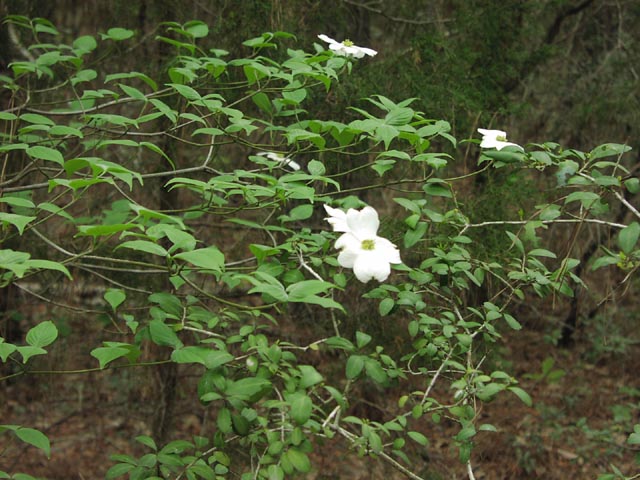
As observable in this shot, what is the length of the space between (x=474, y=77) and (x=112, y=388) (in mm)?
3121

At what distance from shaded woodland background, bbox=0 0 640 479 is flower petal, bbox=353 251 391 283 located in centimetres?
92

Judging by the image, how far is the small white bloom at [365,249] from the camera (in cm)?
149

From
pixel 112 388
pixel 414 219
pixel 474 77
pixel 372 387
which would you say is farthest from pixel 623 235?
pixel 112 388

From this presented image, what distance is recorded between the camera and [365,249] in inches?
59.6

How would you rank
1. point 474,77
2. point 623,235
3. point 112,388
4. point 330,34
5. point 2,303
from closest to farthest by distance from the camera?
point 623,235
point 474,77
point 330,34
point 2,303
point 112,388

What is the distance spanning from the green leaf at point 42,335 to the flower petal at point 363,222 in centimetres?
71

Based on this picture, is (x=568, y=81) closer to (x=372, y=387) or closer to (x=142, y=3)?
(x=372, y=387)

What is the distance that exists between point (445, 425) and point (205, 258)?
4.04 m

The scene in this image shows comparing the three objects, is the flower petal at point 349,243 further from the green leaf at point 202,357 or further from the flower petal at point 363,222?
the green leaf at point 202,357

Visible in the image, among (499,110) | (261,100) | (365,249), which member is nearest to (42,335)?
(365,249)

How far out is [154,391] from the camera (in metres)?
3.59

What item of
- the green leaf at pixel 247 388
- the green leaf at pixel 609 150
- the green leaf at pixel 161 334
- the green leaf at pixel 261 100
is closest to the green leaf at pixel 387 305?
the green leaf at pixel 247 388

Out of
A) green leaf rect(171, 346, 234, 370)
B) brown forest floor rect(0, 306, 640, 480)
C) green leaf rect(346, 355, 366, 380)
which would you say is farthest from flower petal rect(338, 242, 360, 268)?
brown forest floor rect(0, 306, 640, 480)

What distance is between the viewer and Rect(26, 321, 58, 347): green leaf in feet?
5.12
